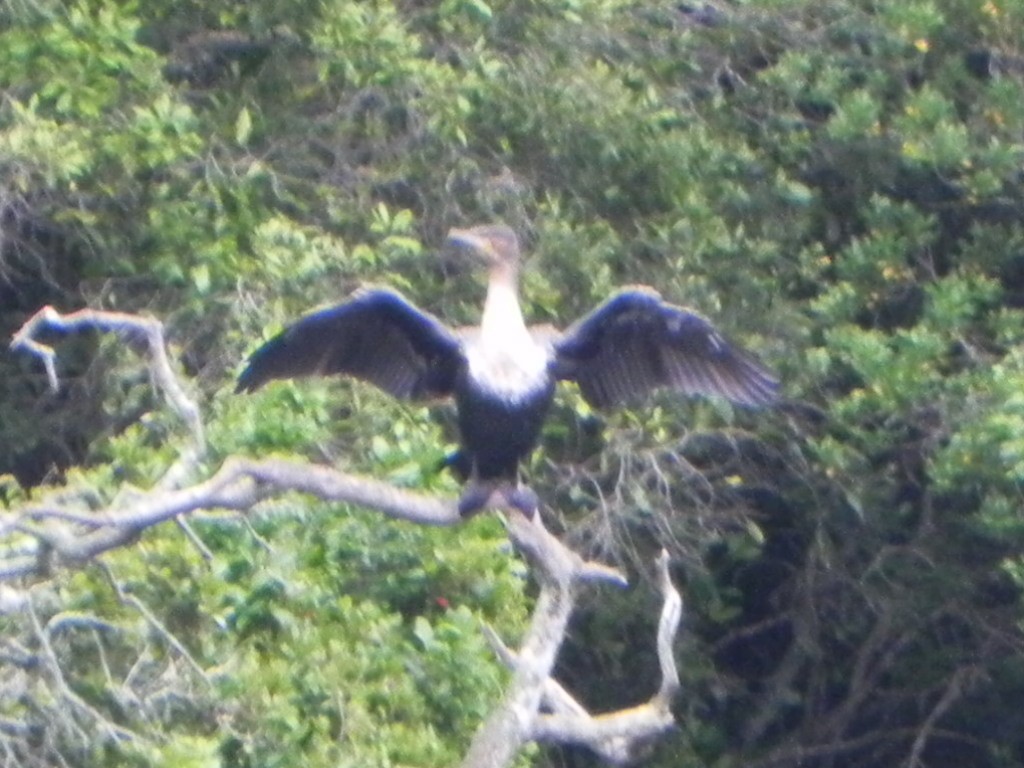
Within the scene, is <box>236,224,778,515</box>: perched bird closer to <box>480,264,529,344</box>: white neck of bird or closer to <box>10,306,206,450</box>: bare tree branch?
<box>480,264,529,344</box>: white neck of bird

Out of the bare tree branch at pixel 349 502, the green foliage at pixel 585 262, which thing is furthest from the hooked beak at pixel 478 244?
the bare tree branch at pixel 349 502

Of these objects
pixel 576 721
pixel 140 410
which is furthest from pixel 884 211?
pixel 576 721

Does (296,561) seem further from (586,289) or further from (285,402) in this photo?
(586,289)

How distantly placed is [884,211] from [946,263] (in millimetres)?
354

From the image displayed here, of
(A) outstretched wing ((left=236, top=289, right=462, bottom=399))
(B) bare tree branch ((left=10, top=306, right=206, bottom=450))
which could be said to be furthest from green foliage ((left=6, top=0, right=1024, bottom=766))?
(B) bare tree branch ((left=10, top=306, right=206, bottom=450))

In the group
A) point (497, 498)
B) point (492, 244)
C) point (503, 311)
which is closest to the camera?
point (497, 498)

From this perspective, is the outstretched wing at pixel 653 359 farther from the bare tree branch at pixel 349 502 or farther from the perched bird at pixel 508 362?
the bare tree branch at pixel 349 502

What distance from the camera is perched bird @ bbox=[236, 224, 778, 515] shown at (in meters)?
4.86

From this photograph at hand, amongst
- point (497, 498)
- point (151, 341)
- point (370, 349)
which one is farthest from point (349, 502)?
point (370, 349)

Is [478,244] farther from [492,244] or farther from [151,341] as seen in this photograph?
[151,341]

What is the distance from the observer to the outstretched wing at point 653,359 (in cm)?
492

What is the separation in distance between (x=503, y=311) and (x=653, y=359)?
1.02ft

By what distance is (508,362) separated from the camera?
195 inches

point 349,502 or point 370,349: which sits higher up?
point 349,502
